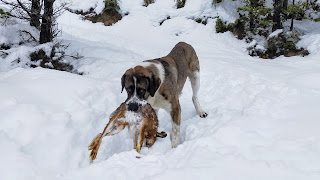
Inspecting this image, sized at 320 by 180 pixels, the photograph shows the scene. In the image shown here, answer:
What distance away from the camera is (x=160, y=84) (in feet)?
11.3

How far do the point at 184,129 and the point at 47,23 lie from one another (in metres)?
5.75

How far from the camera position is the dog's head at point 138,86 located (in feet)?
9.88

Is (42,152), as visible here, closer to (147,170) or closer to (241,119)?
(147,170)

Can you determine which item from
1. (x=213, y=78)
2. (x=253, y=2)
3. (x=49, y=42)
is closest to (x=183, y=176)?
(x=213, y=78)

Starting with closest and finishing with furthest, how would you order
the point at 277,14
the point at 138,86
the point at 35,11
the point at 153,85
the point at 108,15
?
1. the point at 138,86
2. the point at 153,85
3. the point at 35,11
4. the point at 277,14
5. the point at 108,15

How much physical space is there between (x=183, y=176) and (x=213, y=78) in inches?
182

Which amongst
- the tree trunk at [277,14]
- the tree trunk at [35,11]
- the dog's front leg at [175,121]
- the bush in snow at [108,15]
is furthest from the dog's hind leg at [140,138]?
the bush in snow at [108,15]

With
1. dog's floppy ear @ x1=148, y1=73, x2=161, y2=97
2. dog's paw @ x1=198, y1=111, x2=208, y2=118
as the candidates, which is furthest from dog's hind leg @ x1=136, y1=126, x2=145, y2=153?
dog's paw @ x1=198, y1=111, x2=208, y2=118

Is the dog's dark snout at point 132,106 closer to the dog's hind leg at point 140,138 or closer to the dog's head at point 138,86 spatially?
the dog's head at point 138,86

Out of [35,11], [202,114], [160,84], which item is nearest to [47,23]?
[35,11]

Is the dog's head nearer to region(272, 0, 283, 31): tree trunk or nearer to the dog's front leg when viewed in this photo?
the dog's front leg

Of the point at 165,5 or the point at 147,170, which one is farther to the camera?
the point at 165,5

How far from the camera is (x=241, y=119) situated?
345cm

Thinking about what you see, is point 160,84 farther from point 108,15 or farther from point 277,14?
point 108,15
